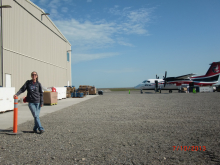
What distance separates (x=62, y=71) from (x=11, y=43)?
50.3 feet

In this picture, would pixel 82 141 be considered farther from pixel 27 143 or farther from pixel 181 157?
pixel 181 157

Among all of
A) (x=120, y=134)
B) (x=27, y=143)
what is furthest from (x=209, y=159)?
(x=27, y=143)

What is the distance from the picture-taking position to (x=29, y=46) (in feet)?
68.2

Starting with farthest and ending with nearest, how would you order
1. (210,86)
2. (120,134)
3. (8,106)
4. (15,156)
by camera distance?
1. (210,86)
2. (8,106)
3. (120,134)
4. (15,156)

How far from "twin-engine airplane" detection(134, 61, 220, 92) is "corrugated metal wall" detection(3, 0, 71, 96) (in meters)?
17.8

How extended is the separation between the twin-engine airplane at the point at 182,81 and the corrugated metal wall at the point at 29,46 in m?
17.8

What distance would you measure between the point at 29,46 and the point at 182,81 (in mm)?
30250

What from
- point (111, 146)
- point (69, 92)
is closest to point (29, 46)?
point (69, 92)

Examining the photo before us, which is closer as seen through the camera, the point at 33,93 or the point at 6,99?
the point at 33,93

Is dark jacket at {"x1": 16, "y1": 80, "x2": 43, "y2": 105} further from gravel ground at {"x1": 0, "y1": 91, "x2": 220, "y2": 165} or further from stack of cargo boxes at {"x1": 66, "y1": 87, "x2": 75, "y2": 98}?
stack of cargo boxes at {"x1": 66, "y1": 87, "x2": 75, "y2": 98}

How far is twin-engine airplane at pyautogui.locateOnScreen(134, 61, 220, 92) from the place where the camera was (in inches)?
1501

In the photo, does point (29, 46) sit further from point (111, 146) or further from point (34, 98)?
point (111, 146)

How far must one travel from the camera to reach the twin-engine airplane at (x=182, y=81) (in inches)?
1501

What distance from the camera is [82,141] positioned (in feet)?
16.8
